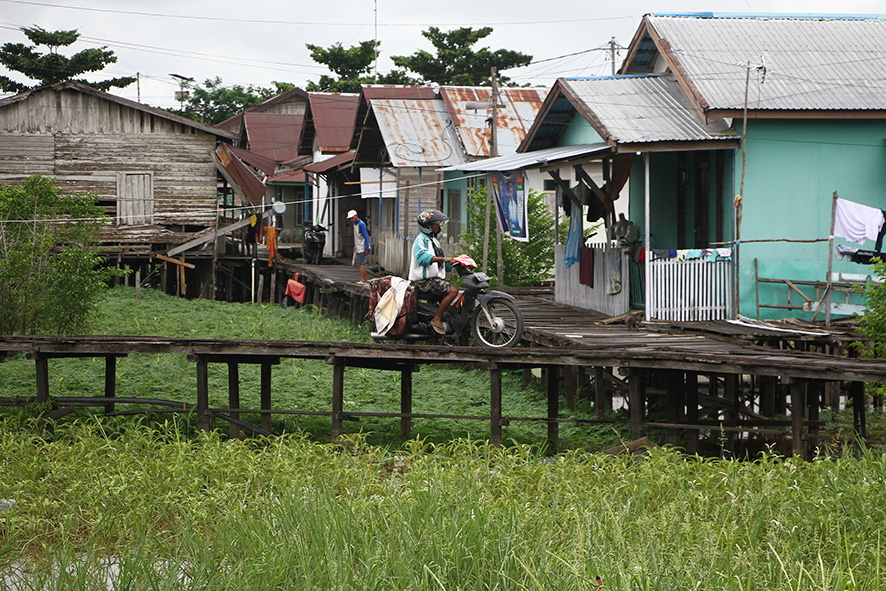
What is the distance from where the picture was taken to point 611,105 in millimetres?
13305

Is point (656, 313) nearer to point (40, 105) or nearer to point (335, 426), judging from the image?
point (335, 426)

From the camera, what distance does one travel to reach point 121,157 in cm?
2498

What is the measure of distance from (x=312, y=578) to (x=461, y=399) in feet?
27.7

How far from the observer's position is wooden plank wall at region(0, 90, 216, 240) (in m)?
24.1

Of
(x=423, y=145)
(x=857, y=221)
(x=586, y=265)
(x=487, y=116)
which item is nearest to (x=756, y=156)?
(x=857, y=221)

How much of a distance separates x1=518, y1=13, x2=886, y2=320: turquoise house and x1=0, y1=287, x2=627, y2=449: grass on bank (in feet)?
7.43

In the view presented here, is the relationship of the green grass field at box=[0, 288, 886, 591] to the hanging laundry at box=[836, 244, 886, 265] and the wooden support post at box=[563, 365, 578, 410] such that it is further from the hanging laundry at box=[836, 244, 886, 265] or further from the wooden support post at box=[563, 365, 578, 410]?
the hanging laundry at box=[836, 244, 886, 265]

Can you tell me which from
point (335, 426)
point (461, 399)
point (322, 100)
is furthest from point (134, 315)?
point (322, 100)

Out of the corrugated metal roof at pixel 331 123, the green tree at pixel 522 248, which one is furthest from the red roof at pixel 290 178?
the green tree at pixel 522 248

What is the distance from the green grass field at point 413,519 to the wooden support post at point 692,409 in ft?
3.63

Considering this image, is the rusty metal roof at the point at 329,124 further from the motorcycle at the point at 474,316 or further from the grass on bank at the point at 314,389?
the motorcycle at the point at 474,316

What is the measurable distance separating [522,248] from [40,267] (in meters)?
8.76

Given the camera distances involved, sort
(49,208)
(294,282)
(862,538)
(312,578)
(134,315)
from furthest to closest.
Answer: (294,282) < (134,315) < (49,208) < (862,538) < (312,578)

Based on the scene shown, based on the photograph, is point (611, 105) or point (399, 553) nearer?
point (399, 553)
